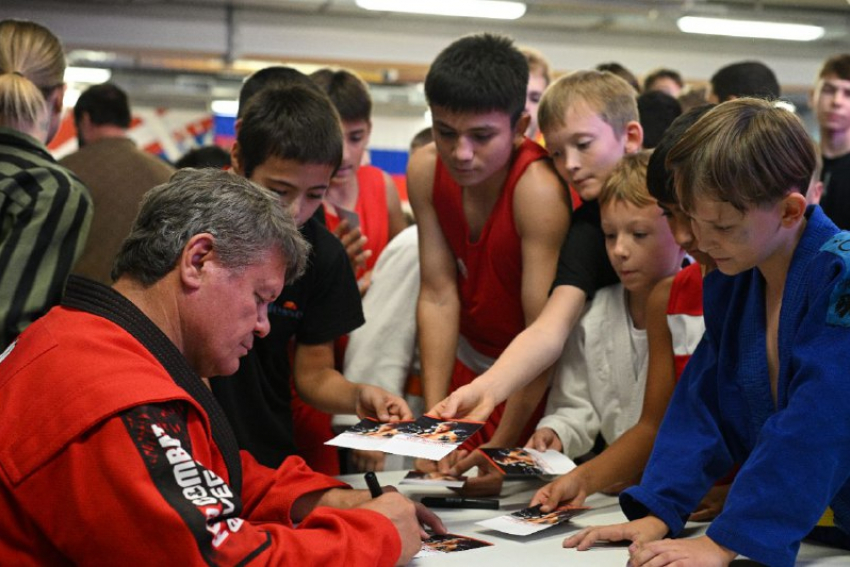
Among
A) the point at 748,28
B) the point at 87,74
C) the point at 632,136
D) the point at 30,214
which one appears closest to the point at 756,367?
the point at 632,136

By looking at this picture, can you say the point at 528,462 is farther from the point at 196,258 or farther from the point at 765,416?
the point at 196,258

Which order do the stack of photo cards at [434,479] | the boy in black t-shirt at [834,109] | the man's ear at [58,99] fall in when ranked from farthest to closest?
1. the boy in black t-shirt at [834,109]
2. the man's ear at [58,99]
3. the stack of photo cards at [434,479]

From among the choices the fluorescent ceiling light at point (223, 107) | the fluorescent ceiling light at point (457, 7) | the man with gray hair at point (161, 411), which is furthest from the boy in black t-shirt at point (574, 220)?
the fluorescent ceiling light at point (223, 107)

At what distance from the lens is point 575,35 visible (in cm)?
1177

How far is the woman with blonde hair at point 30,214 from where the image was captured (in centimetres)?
276

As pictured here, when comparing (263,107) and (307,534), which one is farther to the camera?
(263,107)

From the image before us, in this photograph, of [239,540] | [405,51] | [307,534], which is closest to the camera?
[239,540]

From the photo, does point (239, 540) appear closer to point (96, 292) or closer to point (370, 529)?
point (370, 529)

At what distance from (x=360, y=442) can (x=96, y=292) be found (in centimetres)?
60

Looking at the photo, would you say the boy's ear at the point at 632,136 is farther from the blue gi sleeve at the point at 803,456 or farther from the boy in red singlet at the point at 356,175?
the blue gi sleeve at the point at 803,456

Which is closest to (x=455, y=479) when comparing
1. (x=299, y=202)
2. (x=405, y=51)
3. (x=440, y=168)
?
(x=299, y=202)

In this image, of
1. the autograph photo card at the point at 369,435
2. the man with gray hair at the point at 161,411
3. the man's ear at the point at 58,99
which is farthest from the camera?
the man's ear at the point at 58,99

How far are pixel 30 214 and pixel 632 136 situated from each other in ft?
5.92

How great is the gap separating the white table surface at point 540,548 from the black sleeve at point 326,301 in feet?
1.79
